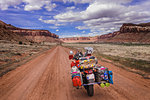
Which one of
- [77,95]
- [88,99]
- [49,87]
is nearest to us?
[88,99]

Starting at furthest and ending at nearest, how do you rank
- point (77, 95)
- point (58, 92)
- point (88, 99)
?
1. point (58, 92)
2. point (77, 95)
3. point (88, 99)

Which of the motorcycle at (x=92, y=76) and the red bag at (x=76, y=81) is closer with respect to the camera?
the red bag at (x=76, y=81)

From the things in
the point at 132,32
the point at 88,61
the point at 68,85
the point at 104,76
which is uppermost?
the point at 132,32

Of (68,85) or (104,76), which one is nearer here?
(104,76)

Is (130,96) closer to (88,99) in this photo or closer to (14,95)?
(88,99)

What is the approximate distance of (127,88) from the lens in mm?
5270

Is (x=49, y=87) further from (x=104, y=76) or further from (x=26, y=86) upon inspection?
(x=104, y=76)

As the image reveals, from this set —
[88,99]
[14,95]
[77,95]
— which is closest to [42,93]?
[14,95]

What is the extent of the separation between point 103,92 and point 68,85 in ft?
6.72

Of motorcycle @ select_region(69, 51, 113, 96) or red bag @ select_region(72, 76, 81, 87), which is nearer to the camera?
red bag @ select_region(72, 76, 81, 87)

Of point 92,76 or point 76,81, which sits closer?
point 76,81

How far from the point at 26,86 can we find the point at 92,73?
4.08 metres

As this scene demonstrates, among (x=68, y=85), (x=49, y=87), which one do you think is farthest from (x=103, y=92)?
(x=49, y=87)

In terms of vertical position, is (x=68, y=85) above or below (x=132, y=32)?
below
